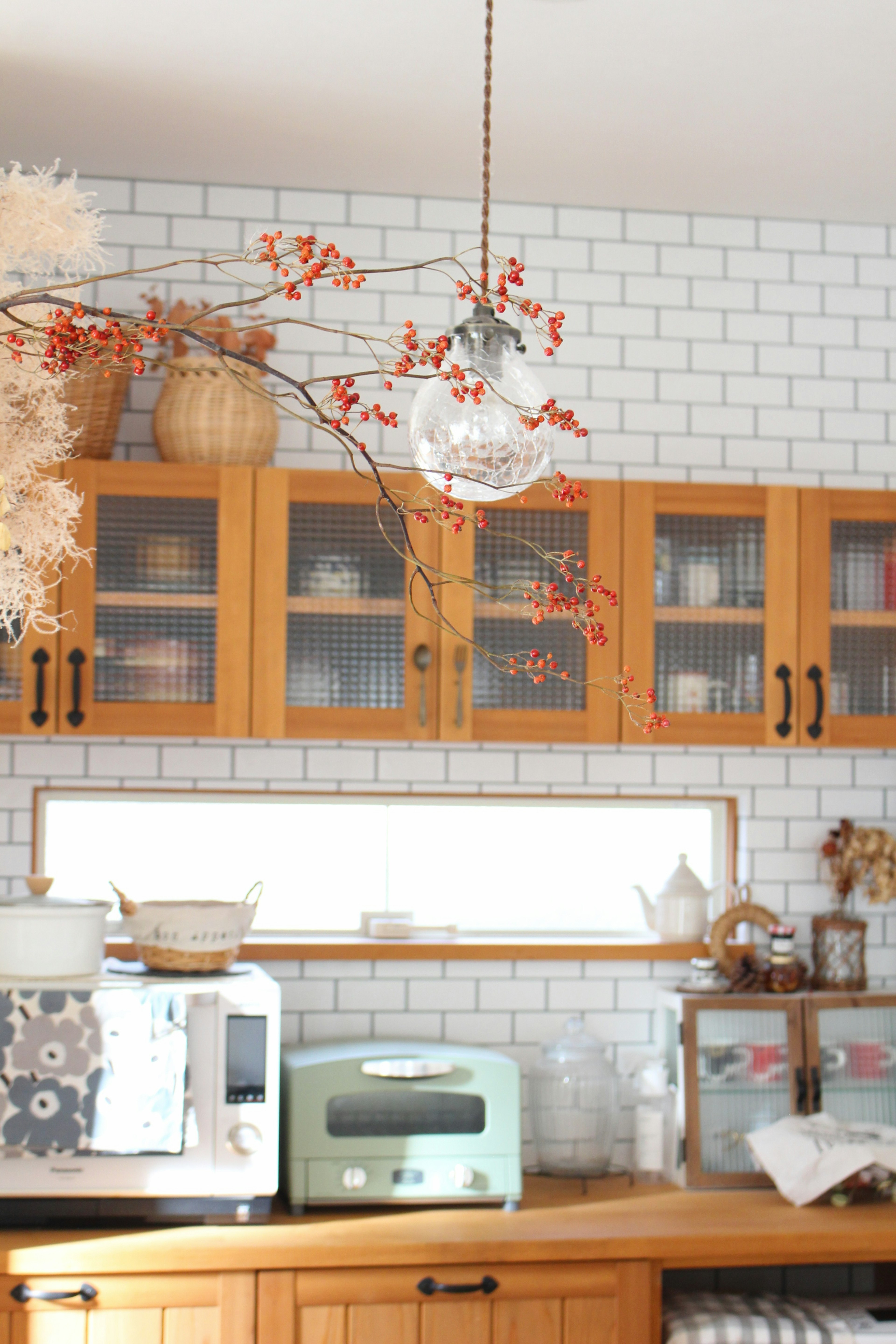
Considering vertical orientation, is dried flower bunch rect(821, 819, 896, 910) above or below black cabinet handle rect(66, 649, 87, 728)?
below

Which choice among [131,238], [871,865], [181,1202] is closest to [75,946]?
[181,1202]

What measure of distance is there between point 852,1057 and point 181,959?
159cm

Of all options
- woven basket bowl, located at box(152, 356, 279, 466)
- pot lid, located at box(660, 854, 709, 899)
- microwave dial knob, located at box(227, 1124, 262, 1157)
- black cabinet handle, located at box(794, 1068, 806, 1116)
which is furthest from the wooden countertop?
woven basket bowl, located at box(152, 356, 279, 466)

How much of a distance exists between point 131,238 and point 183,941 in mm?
1720

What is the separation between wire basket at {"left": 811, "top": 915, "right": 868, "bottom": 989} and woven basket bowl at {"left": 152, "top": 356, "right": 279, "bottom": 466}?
1.82 m

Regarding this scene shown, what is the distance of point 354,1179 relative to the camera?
2668mm

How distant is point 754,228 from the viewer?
3.38 metres

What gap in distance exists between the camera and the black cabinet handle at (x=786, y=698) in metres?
3.00

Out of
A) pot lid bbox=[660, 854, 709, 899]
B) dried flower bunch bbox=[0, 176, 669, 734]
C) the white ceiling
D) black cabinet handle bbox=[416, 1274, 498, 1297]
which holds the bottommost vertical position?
black cabinet handle bbox=[416, 1274, 498, 1297]

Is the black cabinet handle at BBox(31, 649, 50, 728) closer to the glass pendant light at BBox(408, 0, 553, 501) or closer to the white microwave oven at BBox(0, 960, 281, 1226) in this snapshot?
the white microwave oven at BBox(0, 960, 281, 1226)

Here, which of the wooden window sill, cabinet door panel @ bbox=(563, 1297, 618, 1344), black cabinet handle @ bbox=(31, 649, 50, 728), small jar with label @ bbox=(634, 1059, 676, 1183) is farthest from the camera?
the wooden window sill

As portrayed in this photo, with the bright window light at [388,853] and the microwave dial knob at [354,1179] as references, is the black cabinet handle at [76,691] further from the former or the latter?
the microwave dial knob at [354,1179]

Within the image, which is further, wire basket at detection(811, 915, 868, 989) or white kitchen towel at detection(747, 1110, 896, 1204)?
wire basket at detection(811, 915, 868, 989)

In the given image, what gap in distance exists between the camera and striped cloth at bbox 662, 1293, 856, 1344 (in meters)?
2.58
